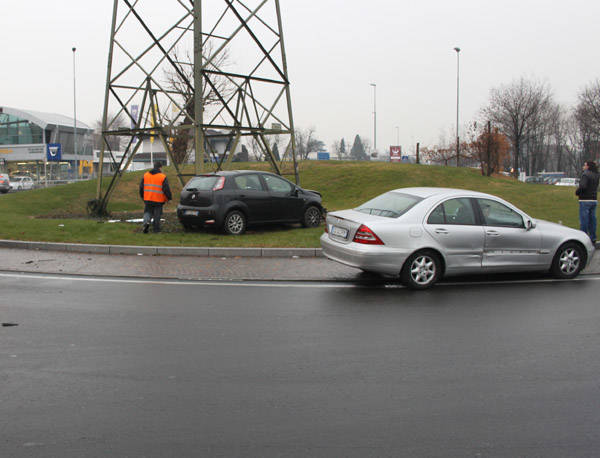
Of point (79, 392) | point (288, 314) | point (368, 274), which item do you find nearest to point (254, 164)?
point (368, 274)

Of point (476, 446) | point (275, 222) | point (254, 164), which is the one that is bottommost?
point (476, 446)

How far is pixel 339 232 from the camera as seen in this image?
28.5 ft

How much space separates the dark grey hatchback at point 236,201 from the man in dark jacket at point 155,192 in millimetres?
541

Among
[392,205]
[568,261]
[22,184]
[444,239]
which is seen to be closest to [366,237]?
[392,205]

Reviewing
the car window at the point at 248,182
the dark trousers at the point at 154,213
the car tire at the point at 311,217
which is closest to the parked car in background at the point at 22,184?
the dark trousers at the point at 154,213

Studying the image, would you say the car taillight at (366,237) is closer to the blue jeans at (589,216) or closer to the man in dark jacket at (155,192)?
the man in dark jacket at (155,192)

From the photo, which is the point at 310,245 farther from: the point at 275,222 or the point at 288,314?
the point at 288,314

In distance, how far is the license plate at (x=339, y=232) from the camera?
8508 mm

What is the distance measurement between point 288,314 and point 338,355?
5.34 ft

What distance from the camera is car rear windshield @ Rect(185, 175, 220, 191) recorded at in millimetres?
12977

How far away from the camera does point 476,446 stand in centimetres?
336

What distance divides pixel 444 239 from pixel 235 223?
20.1 ft

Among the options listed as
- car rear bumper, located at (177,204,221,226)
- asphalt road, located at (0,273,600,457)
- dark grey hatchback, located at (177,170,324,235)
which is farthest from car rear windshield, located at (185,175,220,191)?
asphalt road, located at (0,273,600,457)

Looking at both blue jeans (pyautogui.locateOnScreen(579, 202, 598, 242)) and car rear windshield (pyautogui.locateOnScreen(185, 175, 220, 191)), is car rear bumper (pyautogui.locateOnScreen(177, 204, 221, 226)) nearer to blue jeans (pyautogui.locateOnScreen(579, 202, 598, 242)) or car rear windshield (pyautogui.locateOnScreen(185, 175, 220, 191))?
car rear windshield (pyautogui.locateOnScreen(185, 175, 220, 191))
